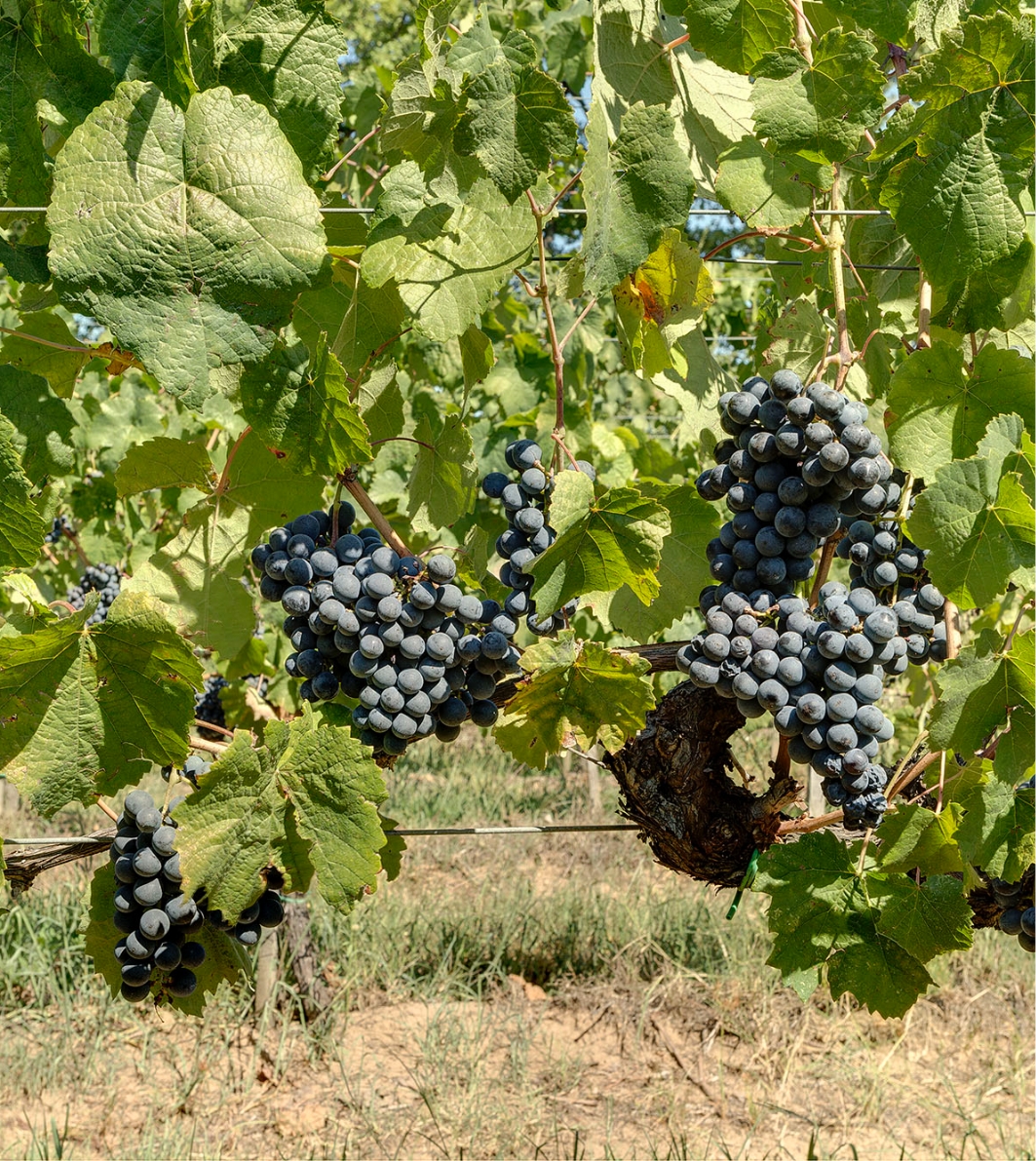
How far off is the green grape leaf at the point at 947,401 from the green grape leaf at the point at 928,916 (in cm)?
59

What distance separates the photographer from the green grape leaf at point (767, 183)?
1412 millimetres

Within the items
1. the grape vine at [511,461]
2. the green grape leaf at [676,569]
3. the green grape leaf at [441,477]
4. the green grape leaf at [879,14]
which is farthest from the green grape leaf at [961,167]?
the green grape leaf at [441,477]

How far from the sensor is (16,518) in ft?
4.34

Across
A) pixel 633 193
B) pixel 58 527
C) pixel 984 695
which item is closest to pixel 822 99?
pixel 633 193

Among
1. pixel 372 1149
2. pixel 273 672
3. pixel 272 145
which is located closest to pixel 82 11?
pixel 272 145

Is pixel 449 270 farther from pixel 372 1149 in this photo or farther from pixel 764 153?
pixel 372 1149

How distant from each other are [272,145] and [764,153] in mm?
682

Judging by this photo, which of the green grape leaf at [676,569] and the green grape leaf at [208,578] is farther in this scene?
the green grape leaf at [208,578]

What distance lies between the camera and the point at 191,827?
1.32m

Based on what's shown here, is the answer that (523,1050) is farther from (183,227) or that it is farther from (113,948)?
(183,227)

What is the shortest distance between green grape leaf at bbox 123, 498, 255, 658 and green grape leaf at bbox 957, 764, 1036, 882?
1151mm

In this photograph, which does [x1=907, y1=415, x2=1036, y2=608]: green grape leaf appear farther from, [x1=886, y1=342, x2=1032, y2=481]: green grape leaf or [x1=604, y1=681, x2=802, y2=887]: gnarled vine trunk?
[x1=604, y1=681, x2=802, y2=887]: gnarled vine trunk

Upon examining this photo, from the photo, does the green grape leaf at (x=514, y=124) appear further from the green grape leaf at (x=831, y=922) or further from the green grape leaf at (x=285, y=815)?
the green grape leaf at (x=831, y=922)

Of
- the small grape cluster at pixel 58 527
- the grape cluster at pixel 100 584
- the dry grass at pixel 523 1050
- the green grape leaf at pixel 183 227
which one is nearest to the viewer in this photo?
the green grape leaf at pixel 183 227
